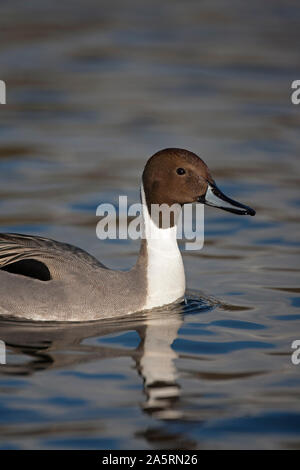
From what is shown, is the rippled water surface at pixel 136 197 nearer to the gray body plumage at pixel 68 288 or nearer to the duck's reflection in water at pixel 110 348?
the duck's reflection in water at pixel 110 348

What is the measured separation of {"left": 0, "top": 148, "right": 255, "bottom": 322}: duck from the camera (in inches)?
290

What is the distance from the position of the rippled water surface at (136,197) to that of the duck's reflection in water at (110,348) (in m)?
0.01

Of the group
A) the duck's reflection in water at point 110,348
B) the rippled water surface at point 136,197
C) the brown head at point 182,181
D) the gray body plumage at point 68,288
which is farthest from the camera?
the brown head at point 182,181

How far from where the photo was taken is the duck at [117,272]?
7359 millimetres

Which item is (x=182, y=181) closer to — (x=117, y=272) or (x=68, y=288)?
(x=117, y=272)

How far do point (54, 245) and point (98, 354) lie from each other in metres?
1.34

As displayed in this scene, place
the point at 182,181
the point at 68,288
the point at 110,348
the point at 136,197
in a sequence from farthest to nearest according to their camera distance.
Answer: the point at 136,197 < the point at 182,181 < the point at 68,288 < the point at 110,348

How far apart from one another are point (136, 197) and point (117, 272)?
333cm

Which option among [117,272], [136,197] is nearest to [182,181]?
[117,272]

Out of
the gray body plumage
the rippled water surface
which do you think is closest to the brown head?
the gray body plumage

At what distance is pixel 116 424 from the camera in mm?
5500

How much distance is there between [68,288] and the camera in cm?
737

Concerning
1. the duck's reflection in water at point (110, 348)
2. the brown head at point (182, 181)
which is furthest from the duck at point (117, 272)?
the duck's reflection in water at point (110, 348)
